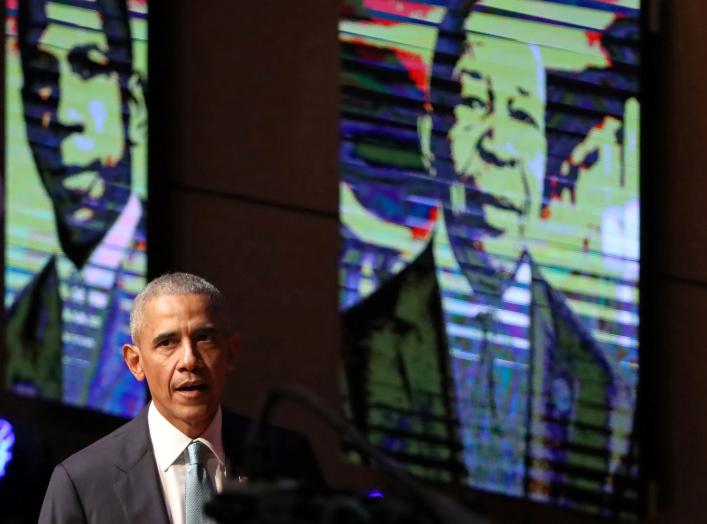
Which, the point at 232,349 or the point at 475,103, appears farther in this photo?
the point at 475,103

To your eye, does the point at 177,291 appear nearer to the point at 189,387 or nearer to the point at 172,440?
the point at 189,387

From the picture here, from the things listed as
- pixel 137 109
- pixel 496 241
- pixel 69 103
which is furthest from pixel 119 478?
pixel 69 103

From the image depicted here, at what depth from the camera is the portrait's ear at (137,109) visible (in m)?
6.51

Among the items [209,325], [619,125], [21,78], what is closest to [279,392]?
[209,325]

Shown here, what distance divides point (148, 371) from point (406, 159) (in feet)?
6.63

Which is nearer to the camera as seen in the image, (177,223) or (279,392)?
(279,392)

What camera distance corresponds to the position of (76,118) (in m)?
6.60

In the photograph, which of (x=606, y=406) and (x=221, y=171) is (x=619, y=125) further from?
(x=221, y=171)

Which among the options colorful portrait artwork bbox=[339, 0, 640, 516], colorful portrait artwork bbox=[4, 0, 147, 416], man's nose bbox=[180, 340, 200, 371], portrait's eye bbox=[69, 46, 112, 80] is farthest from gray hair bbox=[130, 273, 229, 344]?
portrait's eye bbox=[69, 46, 112, 80]

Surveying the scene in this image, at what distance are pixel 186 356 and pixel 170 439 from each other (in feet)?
0.65

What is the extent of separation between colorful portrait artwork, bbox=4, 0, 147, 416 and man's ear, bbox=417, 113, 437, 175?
117 cm

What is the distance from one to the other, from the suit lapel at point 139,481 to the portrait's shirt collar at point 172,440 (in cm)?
2

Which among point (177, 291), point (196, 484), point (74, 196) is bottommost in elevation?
point (196, 484)

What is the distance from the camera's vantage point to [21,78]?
672 centimetres
